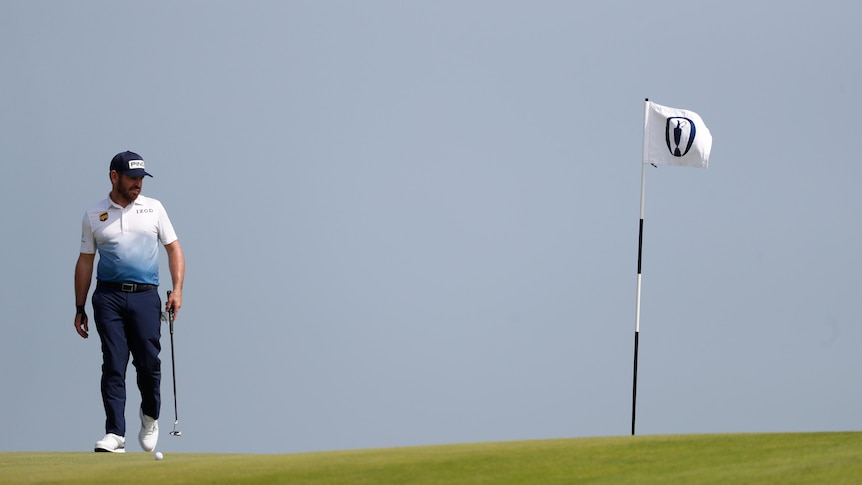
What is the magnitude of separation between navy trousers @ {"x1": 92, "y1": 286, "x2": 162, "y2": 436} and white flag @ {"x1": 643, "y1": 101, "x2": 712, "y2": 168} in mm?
7792

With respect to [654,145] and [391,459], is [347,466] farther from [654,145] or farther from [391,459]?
[654,145]

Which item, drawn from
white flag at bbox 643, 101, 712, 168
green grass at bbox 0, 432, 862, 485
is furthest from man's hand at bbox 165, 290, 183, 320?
white flag at bbox 643, 101, 712, 168

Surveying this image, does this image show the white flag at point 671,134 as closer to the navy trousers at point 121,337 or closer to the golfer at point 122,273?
the golfer at point 122,273

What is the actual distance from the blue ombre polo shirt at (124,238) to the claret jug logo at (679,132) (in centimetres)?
786

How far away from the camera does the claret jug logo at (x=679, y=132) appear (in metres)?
17.5

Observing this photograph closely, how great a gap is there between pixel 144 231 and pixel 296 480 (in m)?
5.46

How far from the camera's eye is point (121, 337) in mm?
12297

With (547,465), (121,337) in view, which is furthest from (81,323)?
(547,465)

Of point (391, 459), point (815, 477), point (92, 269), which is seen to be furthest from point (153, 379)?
point (815, 477)

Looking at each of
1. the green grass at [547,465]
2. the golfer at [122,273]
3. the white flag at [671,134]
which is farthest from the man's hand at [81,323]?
the white flag at [671,134]

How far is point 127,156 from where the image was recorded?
12.2 metres

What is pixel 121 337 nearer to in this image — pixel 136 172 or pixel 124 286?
pixel 124 286

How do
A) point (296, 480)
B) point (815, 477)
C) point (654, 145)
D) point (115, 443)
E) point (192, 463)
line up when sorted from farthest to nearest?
point (654, 145) < point (115, 443) < point (192, 463) < point (296, 480) < point (815, 477)

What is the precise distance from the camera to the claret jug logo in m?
17.5
